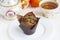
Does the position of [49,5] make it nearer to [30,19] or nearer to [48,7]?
[48,7]

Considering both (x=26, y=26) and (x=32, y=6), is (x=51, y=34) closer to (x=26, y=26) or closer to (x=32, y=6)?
(x=26, y=26)

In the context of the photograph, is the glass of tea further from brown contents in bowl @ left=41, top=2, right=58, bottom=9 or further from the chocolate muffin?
the chocolate muffin

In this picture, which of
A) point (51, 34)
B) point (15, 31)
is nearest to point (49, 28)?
point (51, 34)

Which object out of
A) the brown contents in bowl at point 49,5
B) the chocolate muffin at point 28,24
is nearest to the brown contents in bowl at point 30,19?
the chocolate muffin at point 28,24

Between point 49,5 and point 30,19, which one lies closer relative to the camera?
point 30,19

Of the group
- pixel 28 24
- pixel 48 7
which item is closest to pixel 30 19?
pixel 28 24
